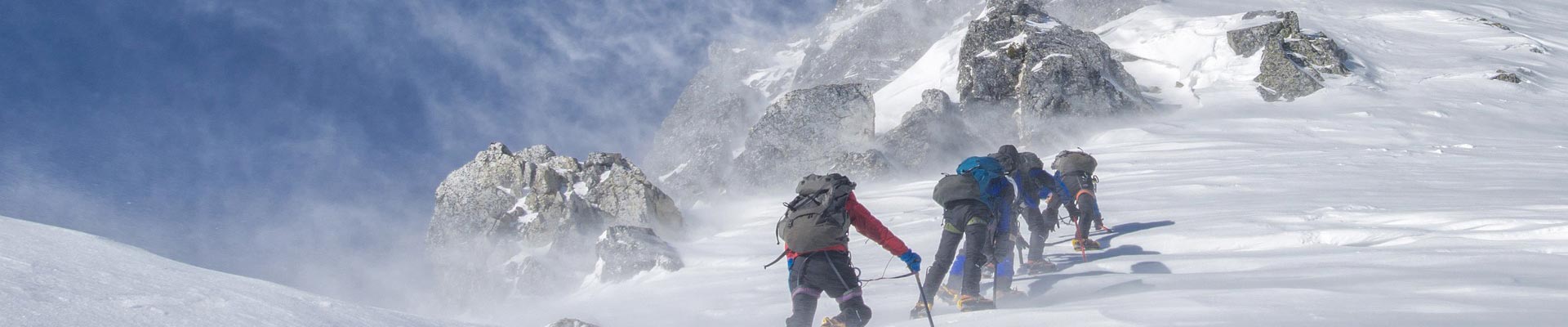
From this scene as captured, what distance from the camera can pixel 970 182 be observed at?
8.45 m

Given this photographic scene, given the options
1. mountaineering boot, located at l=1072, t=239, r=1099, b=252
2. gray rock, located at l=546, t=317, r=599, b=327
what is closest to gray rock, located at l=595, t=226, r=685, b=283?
mountaineering boot, located at l=1072, t=239, r=1099, b=252

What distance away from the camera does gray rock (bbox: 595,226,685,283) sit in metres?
18.4

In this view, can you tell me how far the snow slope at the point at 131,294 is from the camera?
620 cm

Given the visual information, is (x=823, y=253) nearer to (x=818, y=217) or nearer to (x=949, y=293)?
(x=818, y=217)

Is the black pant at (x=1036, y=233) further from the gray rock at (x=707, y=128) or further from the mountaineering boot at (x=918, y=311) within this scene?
the gray rock at (x=707, y=128)

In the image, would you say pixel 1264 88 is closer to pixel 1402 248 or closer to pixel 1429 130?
pixel 1429 130

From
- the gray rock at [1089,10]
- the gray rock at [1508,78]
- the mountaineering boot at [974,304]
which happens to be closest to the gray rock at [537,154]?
the mountaineering boot at [974,304]

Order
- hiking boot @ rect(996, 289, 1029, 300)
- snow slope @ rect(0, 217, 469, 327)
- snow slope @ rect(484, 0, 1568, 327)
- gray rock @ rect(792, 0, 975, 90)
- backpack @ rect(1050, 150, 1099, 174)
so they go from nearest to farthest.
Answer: snow slope @ rect(0, 217, 469, 327) < snow slope @ rect(484, 0, 1568, 327) < hiking boot @ rect(996, 289, 1029, 300) < backpack @ rect(1050, 150, 1099, 174) < gray rock @ rect(792, 0, 975, 90)

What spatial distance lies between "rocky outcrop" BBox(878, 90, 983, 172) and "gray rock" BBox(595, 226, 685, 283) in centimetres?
1152

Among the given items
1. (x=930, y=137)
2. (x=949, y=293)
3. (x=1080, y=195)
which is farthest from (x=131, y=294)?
(x=930, y=137)

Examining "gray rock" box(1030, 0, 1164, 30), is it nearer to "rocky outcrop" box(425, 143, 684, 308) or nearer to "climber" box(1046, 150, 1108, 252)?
"rocky outcrop" box(425, 143, 684, 308)

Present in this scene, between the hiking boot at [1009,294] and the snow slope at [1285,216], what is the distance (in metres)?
0.14

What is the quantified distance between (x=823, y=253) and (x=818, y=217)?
27 centimetres

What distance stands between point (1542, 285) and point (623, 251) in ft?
48.3
